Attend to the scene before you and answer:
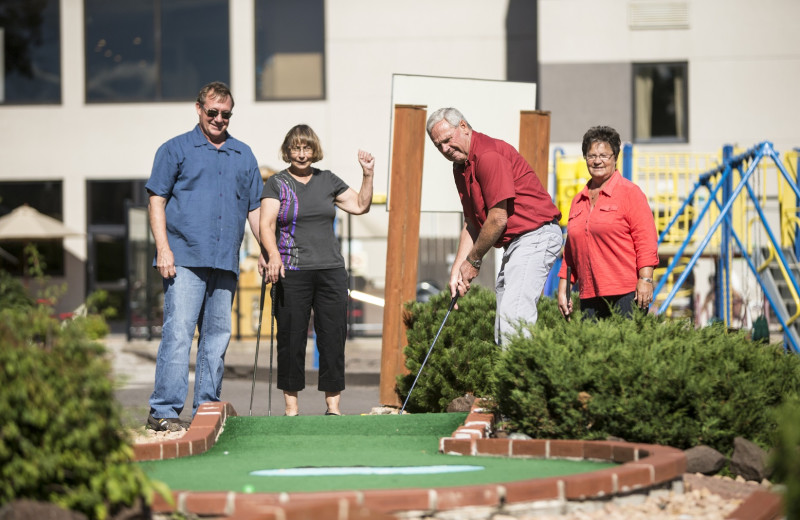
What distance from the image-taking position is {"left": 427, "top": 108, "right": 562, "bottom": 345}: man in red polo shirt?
6.12 meters

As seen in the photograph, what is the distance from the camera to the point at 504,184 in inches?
240

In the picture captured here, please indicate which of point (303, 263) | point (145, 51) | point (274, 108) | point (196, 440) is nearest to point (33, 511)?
point (196, 440)

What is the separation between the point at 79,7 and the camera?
2378 cm

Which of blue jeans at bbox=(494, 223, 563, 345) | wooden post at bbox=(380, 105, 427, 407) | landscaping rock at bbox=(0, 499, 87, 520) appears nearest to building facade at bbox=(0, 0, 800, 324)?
wooden post at bbox=(380, 105, 427, 407)

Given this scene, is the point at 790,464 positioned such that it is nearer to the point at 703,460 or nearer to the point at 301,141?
the point at 703,460

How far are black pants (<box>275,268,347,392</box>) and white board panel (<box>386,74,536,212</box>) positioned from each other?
143 centimetres

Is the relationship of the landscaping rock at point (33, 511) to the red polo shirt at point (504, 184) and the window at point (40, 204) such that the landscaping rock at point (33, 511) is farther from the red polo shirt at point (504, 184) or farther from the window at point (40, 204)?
the window at point (40, 204)

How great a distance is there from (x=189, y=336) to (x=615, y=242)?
2.54 meters

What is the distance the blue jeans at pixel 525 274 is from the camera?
6.27m

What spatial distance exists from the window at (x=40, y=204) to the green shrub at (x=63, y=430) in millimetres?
21144

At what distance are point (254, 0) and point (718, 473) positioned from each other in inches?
785

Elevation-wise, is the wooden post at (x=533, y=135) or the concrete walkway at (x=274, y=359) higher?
the wooden post at (x=533, y=135)

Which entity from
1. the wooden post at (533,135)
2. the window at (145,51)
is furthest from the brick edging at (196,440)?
the window at (145,51)

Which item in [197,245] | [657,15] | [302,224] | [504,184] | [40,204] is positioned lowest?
[197,245]
